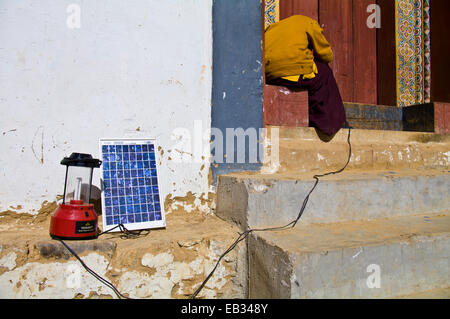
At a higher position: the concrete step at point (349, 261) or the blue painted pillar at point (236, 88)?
the blue painted pillar at point (236, 88)

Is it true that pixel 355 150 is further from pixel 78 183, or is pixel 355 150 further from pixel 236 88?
pixel 78 183

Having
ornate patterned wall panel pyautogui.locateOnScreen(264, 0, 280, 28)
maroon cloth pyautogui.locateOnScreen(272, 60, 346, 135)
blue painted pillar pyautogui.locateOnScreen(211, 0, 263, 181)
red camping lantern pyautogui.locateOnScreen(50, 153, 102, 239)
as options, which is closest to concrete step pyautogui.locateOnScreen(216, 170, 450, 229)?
blue painted pillar pyautogui.locateOnScreen(211, 0, 263, 181)

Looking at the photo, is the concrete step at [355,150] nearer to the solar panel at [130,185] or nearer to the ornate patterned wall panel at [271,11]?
the solar panel at [130,185]

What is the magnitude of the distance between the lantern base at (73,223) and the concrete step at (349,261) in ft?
2.99

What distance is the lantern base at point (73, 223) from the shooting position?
68.6 inches

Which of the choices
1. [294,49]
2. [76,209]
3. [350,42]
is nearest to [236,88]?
[294,49]

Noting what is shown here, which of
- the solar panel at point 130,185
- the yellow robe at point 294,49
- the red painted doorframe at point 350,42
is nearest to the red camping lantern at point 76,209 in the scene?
the solar panel at point 130,185

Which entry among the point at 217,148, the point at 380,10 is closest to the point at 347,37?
the point at 380,10

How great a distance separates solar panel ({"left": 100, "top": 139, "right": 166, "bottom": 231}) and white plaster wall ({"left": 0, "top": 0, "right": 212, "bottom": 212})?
0.16m

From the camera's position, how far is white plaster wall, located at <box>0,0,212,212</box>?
207 centimetres

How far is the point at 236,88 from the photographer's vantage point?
249cm

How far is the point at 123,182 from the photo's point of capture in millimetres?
2068

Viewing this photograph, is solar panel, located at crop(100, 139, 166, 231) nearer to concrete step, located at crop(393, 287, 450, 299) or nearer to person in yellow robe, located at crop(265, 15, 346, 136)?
person in yellow robe, located at crop(265, 15, 346, 136)

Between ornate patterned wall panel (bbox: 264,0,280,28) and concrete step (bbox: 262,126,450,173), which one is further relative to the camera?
ornate patterned wall panel (bbox: 264,0,280,28)
